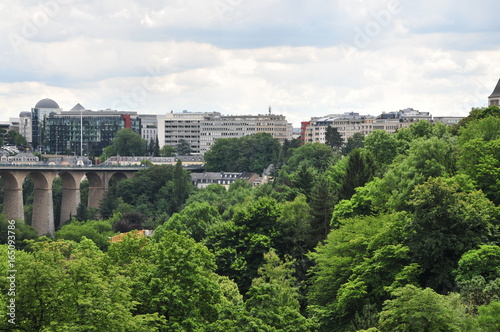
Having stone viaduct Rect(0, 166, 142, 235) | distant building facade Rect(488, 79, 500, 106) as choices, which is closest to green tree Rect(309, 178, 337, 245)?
stone viaduct Rect(0, 166, 142, 235)

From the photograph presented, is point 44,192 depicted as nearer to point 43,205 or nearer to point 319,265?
point 43,205

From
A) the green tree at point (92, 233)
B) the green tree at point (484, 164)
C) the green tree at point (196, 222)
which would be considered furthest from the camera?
the green tree at point (92, 233)

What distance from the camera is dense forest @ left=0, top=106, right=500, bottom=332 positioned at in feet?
123

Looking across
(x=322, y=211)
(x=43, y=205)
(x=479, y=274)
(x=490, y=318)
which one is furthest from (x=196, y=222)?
(x=43, y=205)

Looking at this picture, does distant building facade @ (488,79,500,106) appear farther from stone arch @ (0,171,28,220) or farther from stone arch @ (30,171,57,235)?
stone arch @ (0,171,28,220)

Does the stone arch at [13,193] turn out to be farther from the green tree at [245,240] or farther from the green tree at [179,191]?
the green tree at [245,240]

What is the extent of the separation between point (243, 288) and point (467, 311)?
79.0 feet

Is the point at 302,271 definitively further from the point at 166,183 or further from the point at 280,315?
the point at 166,183

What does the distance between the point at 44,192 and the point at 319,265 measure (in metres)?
85.4

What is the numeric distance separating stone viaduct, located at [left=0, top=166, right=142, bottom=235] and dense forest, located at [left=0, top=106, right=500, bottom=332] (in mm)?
53700

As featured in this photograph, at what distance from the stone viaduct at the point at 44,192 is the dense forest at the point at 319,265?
176ft

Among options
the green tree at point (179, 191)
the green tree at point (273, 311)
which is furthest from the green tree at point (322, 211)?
A: the green tree at point (179, 191)

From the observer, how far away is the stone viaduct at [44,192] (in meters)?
129

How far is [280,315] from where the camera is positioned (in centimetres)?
3869
